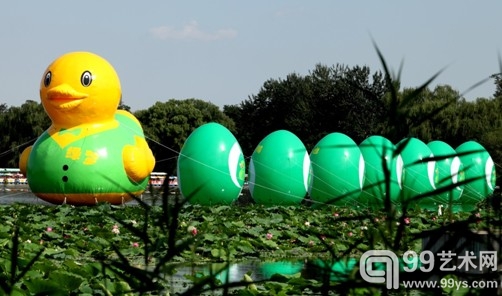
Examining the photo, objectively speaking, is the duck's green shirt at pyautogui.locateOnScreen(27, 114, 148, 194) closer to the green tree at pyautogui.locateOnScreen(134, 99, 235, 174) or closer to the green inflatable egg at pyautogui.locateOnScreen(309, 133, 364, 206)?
the green inflatable egg at pyautogui.locateOnScreen(309, 133, 364, 206)

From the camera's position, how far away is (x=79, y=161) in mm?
16422

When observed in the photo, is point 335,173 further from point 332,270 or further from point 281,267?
point 332,270

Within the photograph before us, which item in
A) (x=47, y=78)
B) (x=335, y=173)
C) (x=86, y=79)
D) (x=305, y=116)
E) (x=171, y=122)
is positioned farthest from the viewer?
(x=171, y=122)

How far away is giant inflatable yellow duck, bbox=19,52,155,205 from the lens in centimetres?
1653

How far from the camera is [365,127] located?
149 feet

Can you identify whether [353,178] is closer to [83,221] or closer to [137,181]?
[137,181]

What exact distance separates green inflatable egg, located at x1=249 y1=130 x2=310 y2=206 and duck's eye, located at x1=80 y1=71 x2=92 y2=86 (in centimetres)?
480

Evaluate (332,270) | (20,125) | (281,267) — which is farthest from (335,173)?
(20,125)

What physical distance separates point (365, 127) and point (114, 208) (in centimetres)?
3082

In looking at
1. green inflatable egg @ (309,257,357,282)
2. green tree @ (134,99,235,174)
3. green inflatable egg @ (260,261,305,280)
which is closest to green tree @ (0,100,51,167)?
green tree @ (134,99,235,174)

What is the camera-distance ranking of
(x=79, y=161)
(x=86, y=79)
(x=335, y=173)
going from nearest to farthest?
(x=79, y=161) < (x=86, y=79) < (x=335, y=173)

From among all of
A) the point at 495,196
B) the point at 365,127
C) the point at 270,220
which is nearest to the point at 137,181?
the point at 270,220

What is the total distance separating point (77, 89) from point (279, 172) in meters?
5.13
